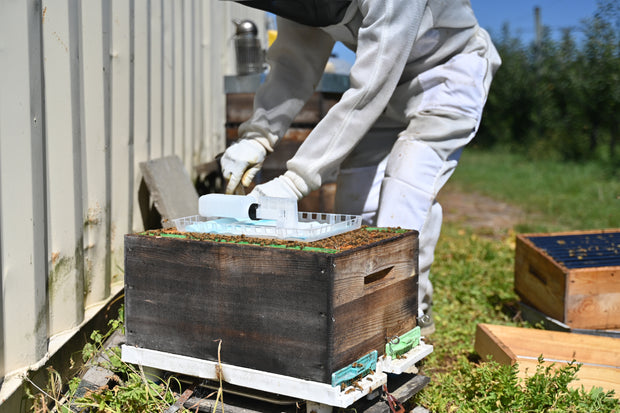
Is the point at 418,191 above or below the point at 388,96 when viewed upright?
below

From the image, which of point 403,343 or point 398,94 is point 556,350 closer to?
point 403,343

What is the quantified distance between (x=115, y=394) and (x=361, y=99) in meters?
1.46

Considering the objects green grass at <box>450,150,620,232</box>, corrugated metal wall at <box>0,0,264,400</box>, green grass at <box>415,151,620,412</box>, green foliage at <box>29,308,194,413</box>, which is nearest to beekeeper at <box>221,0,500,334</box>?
green grass at <box>415,151,620,412</box>

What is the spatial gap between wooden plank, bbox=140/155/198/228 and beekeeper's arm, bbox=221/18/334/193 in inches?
33.4

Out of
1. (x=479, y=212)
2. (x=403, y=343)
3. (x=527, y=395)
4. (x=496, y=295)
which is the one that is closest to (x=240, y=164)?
(x=403, y=343)

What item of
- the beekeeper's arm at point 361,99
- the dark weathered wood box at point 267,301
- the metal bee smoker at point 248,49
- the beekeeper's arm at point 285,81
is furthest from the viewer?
the metal bee smoker at point 248,49

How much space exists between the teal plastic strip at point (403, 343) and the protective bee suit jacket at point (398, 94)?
556mm

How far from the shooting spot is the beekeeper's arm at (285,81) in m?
2.84

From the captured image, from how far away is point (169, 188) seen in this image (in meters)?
3.63

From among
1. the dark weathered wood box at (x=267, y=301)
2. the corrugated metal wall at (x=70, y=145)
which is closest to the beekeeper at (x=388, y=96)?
the dark weathered wood box at (x=267, y=301)

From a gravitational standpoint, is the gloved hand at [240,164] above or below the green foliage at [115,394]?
above

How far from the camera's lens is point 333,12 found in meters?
2.61

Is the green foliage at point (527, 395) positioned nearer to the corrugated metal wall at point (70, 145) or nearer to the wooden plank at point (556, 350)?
the wooden plank at point (556, 350)

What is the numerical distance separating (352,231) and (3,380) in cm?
135
